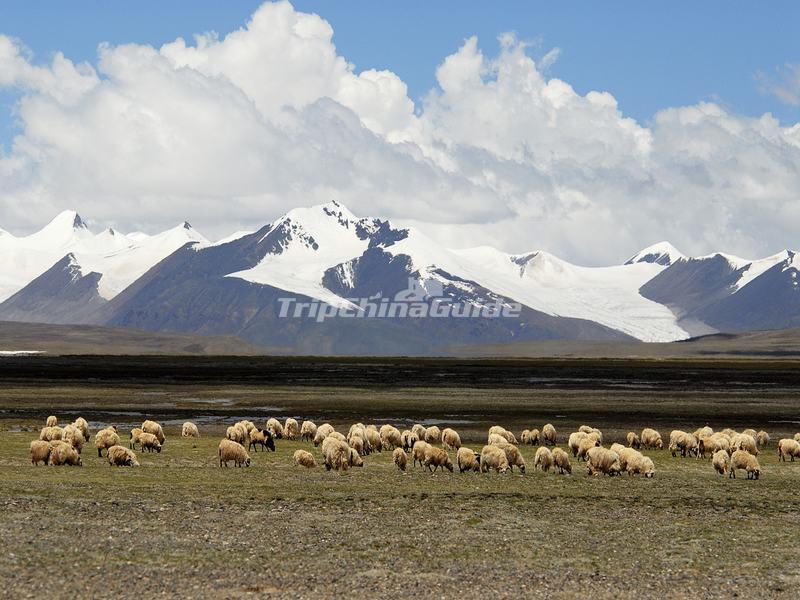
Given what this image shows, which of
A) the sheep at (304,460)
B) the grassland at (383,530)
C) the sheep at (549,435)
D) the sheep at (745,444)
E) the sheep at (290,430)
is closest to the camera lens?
the grassland at (383,530)

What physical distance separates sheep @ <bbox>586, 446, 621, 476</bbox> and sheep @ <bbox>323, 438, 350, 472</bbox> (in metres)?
8.70

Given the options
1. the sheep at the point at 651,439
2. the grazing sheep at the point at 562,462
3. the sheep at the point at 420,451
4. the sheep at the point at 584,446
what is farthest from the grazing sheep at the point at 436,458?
the sheep at the point at 651,439

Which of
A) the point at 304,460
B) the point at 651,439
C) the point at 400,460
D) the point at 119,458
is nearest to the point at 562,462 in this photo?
the point at 400,460

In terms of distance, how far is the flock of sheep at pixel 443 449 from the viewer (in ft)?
115

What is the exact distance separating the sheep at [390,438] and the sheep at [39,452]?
14750 mm

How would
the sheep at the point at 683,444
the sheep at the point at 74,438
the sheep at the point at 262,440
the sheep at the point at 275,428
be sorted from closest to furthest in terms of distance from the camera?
the sheep at the point at 74,438
the sheep at the point at 683,444
the sheep at the point at 262,440
the sheep at the point at 275,428

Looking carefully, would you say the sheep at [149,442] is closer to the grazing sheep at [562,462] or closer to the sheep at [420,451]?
the sheep at [420,451]

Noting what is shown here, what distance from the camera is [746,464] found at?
35.2 m

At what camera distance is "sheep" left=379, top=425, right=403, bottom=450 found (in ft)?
145

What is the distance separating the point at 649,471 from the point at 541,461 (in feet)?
12.5

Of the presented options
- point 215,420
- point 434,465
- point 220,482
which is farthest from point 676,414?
point 220,482

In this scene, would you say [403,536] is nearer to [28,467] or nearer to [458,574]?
[458,574]

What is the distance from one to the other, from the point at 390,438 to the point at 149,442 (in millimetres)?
10481

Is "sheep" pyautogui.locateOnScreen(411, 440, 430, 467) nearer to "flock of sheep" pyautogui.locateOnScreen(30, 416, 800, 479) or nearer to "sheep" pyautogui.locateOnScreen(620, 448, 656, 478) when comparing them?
"flock of sheep" pyautogui.locateOnScreen(30, 416, 800, 479)
